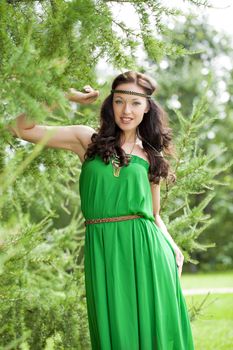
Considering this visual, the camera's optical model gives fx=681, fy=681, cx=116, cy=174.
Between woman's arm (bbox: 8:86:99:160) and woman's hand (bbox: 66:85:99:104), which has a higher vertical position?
woman's hand (bbox: 66:85:99:104)

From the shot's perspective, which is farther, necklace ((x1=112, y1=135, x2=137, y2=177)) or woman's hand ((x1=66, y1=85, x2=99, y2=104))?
necklace ((x1=112, y1=135, x2=137, y2=177))

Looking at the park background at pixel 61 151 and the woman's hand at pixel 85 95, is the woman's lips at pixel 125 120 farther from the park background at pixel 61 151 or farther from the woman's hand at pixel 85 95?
the woman's hand at pixel 85 95

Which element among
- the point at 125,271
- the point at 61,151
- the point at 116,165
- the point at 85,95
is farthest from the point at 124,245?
the point at 85,95

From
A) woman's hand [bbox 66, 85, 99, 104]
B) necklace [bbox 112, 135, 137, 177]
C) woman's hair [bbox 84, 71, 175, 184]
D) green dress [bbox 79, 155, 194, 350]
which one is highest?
woman's hand [bbox 66, 85, 99, 104]

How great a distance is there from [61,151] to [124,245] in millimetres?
544

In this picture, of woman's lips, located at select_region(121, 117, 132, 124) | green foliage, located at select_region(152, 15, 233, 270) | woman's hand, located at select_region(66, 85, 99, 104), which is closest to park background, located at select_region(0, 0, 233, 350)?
woman's hand, located at select_region(66, 85, 99, 104)

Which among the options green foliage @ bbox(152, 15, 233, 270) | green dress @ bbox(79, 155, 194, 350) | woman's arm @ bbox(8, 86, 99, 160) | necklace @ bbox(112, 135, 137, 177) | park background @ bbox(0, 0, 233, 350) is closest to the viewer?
park background @ bbox(0, 0, 233, 350)

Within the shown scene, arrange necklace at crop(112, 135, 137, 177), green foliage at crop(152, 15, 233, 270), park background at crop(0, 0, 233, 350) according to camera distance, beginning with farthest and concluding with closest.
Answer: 1. green foliage at crop(152, 15, 233, 270)
2. necklace at crop(112, 135, 137, 177)
3. park background at crop(0, 0, 233, 350)

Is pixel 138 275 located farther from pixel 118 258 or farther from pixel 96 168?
pixel 96 168

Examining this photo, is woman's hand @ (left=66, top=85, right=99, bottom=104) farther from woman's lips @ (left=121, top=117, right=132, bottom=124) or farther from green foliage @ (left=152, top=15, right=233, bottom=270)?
green foliage @ (left=152, top=15, right=233, bottom=270)

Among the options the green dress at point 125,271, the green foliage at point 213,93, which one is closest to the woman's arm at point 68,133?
the green dress at point 125,271

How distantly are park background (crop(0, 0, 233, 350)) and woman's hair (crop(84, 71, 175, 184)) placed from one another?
0.10 metres

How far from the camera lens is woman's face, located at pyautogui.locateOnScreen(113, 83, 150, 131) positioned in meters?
3.20

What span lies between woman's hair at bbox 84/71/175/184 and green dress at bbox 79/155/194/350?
0.20 ft
